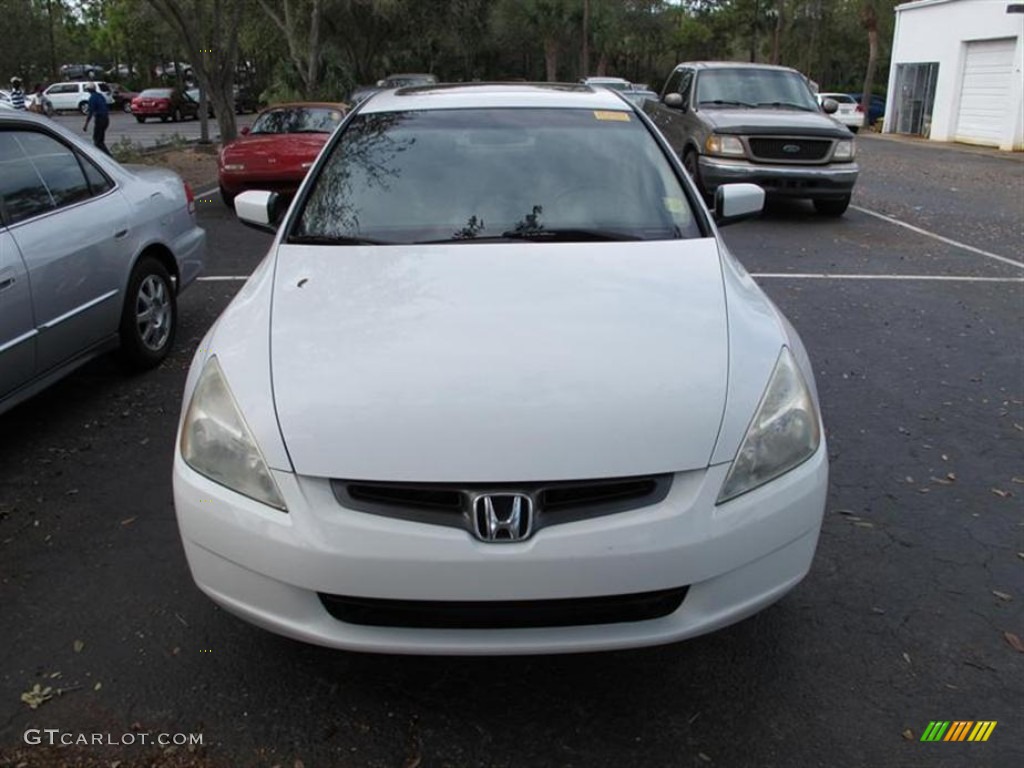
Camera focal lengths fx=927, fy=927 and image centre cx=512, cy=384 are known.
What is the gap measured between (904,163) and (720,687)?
20675 mm

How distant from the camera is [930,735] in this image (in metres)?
2.56

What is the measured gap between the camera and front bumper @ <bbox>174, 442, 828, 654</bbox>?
7.52 ft

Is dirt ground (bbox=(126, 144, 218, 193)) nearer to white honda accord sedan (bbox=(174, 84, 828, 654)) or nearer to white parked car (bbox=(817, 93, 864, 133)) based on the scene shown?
white honda accord sedan (bbox=(174, 84, 828, 654))

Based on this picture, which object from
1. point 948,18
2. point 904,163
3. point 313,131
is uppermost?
point 948,18

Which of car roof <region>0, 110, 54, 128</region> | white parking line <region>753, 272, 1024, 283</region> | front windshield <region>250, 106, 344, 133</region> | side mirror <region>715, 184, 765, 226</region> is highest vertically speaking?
car roof <region>0, 110, 54, 128</region>

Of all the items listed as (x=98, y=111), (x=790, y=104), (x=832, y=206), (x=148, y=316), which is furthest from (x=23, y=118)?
(x=98, y=111)

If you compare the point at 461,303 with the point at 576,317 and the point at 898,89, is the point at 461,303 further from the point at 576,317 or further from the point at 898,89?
the point at 898,89

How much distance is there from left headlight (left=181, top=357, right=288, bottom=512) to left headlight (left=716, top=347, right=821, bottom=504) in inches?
47.2

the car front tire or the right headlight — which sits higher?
the right headlight

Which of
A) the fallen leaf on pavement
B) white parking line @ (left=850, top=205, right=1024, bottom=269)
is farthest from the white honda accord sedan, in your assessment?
white parking line @ (left=850, top=205, right=1024, bottom=269)

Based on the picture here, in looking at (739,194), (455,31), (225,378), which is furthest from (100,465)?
(455,31)

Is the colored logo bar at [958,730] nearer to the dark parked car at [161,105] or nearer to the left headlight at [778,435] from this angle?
the left headlight at [778,435]

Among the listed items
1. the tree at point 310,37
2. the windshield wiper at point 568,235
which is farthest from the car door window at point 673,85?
the tree at point 310,37

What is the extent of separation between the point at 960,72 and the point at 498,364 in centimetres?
3141
